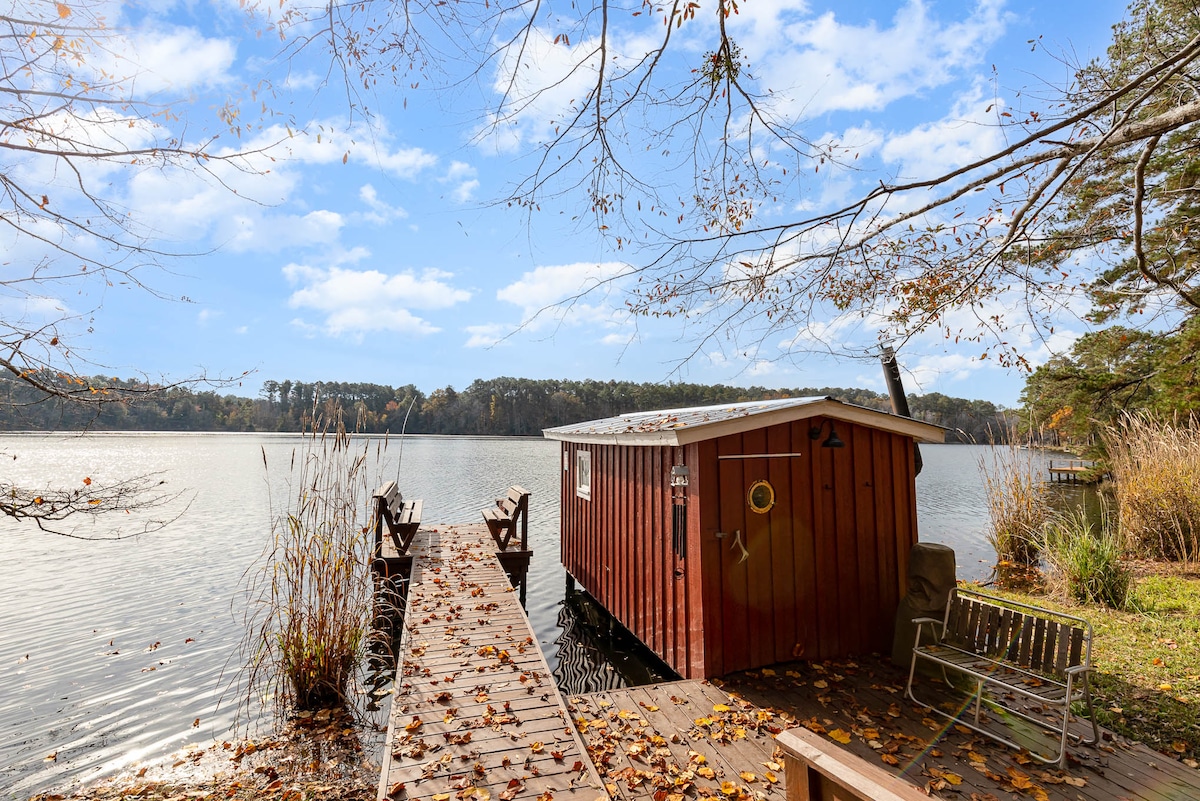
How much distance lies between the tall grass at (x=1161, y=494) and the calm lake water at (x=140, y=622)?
2251mm

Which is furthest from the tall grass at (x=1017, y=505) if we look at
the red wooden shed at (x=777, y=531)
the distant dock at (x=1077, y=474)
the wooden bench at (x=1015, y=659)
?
the distant dock at (x=1077, y=474)

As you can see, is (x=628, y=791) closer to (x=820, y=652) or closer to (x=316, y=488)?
(x=820, y=652)

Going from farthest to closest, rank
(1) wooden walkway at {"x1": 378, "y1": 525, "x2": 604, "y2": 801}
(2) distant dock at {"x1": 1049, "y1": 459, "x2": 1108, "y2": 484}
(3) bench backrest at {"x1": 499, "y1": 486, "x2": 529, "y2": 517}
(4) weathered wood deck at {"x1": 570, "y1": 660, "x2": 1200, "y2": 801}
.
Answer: (2) distant dock at {"x1": 1049, "y1": 459, "x2": 1108, "y2": 484}, (3) bench backrest at {"x1": 499, "y1": 486, "x2": 529, "y2": 517}, (4) weathered wood deck at {"x1": 570, "y1": 660, "x2": 1200, "y2": 801}, (1) wooden walkway at {"x1": 378, "y1": 525, "x2": 604, "y2": 801}

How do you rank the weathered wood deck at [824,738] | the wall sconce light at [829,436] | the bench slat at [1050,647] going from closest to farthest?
1. the weathered wood deck at [824,738]
2. the bench slat at [1050,647]
3. the wall sconce light at [829,436]

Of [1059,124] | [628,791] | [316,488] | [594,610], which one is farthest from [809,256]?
[594,610]

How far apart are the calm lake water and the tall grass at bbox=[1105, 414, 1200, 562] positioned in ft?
7.39

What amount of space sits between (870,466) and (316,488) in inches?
206

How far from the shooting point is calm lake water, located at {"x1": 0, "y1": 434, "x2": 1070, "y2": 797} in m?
5.36

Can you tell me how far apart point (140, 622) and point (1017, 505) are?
46.1 feet

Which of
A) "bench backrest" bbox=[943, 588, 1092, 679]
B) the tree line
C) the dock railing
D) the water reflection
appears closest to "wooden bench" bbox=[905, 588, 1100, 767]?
"bench backrest" bbox=[943, 588, 1092, 679]

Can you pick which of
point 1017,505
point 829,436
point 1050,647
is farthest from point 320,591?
point 1017,505

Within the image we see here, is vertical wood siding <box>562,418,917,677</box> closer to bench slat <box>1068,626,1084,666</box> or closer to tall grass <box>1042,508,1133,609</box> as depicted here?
bench slat <box>1068,626,1084,666</box>

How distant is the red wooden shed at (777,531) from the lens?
510cm

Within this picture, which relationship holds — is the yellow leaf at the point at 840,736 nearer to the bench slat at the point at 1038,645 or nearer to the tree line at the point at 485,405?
the bench slat at the point at 1038,645
